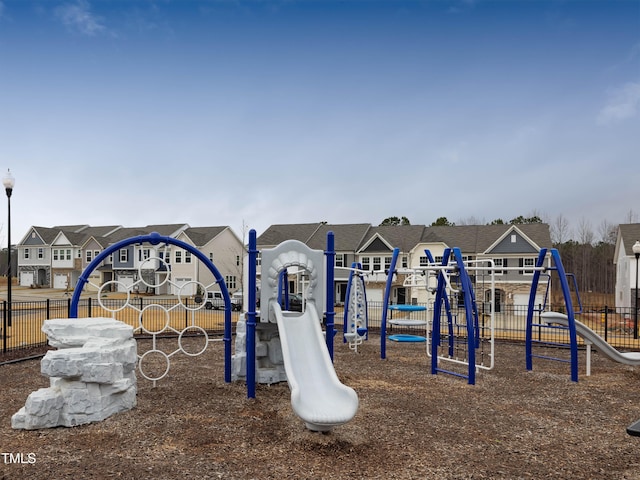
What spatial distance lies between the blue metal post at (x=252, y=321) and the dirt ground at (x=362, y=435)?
351mm

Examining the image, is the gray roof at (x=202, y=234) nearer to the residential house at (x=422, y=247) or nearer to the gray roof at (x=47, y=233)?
the residential house at (x=422, y=247)

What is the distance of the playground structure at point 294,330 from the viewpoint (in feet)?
26.1

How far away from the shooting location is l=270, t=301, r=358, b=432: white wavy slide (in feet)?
22.6

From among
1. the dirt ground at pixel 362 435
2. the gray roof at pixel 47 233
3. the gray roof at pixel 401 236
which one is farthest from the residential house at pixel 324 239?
the dirt ground at pixel 362 435

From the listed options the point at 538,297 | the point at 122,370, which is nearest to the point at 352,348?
the point at 122,370

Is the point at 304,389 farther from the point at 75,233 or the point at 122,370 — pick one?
the point at 75,233

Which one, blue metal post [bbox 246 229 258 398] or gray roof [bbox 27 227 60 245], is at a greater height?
gray roof [bbox 27 227 60 245]

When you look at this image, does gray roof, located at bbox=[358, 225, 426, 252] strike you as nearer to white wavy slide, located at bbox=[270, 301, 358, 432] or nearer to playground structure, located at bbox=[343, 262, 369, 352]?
playground structure, located at bbox=[343, 262, 369, 352]

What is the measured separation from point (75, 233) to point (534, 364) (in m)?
51.5

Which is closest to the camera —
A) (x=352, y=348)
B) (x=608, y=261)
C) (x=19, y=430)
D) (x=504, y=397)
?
(x=19, y=430)

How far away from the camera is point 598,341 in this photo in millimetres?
11336

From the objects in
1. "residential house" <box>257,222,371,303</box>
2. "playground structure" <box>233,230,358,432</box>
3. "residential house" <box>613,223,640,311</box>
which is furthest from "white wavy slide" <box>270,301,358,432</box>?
"residential house" <box>257,222,371,303</box>

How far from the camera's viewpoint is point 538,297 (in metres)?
32.4

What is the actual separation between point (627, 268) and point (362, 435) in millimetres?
30109
